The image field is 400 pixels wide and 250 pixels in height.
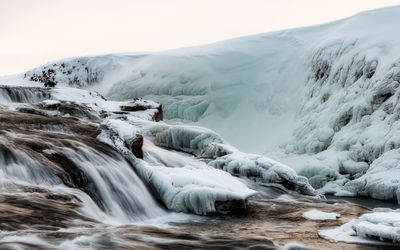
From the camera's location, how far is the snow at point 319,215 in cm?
666

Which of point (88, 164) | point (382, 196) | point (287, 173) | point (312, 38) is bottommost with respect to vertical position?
point (382, 196)

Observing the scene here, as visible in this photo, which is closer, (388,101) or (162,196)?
(162,196)

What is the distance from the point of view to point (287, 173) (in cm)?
1000

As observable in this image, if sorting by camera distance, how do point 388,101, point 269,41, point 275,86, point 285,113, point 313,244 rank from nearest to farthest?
1. point 313,244
2. point 388,101
3. point 285,113
4. point 275,86
5. point 269,41

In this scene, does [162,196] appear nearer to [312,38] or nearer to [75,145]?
[75,145]

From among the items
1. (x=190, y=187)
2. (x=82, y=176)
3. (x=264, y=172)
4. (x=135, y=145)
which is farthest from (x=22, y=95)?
(x=190, y=187)

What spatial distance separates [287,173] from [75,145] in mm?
4587

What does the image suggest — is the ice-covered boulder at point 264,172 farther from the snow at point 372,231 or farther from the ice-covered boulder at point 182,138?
the snow at point 372,231

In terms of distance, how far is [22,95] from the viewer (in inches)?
642

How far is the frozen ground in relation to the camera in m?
17.3

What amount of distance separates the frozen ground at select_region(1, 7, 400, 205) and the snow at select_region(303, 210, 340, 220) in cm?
681

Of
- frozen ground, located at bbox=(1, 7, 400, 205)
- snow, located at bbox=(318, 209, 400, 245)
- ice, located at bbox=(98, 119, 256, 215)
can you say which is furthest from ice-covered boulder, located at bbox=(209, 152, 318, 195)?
snow, located at bbox=(318, 209, 400, 245)

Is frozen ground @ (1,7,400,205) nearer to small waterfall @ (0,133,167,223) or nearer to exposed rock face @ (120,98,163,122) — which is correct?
exposed rock face @ (120,98,163,122)

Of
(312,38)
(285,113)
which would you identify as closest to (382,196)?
(285,113)
